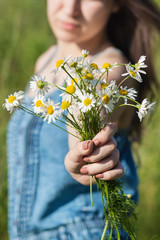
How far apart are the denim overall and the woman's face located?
0.18 m

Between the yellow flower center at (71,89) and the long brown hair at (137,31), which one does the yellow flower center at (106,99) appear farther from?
the long brown hair at (137,31)

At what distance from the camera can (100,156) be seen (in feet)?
1.54

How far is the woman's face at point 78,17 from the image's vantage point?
3.05 ft

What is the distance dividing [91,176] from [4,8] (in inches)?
98.9

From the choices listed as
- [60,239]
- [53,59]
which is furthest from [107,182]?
[53,59]

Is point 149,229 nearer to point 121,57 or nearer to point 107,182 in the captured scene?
point 121,57

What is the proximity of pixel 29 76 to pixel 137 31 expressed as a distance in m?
1.30

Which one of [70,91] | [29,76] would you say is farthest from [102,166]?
[29,76]

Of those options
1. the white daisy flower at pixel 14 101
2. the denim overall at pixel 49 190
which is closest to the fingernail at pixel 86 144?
the white daisy flower at pixel 14 101

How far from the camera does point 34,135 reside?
1.00 meters

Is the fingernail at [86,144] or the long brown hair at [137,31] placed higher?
the long brown hair at [137,31]

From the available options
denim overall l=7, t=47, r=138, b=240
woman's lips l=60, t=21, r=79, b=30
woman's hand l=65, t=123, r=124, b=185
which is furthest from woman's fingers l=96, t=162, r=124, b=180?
woman's lips l=60, t=21, r=79, b=30

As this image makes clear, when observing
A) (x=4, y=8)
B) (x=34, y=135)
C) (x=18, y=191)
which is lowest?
(x=18, y=191)

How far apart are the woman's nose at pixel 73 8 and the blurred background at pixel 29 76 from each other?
38cm
